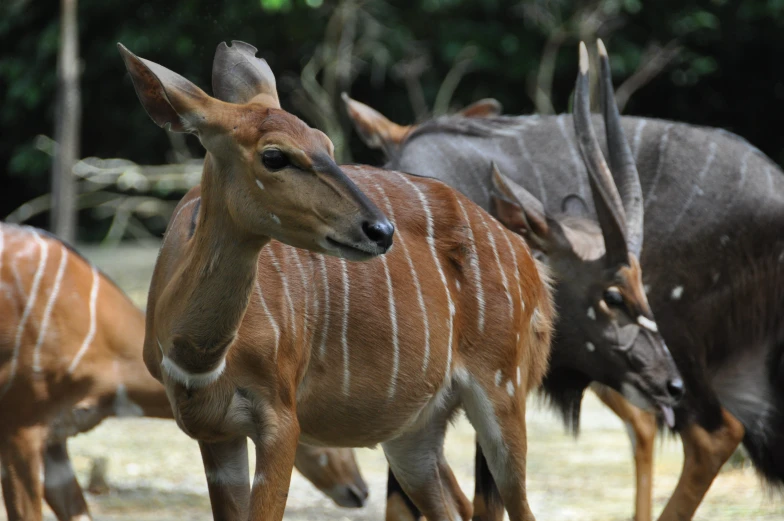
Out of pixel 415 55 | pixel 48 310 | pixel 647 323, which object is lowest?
pixel 415 55

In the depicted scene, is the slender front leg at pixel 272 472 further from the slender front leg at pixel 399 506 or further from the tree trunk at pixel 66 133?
the tree trunk at pixel 66 133

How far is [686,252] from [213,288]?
7.25 feet

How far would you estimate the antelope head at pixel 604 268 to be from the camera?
148 inches

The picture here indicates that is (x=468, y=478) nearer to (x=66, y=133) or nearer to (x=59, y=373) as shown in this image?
(x=59, y=373)

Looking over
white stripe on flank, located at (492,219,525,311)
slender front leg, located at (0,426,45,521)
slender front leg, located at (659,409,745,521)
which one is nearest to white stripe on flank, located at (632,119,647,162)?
slender front leg, located at (659,409,745,521)

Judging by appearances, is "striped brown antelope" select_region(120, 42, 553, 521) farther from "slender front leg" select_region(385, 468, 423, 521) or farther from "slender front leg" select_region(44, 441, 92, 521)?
"slender front leg" select_region(44, 441, 92, 521)

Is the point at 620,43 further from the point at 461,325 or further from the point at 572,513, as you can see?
the point at 461,325

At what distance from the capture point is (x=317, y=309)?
110 inches

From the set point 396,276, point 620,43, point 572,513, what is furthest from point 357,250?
point 620,43

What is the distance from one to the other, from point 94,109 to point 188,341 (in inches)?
348

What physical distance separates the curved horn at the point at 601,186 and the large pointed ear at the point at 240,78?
4.71ft

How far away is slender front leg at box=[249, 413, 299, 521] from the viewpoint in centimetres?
252

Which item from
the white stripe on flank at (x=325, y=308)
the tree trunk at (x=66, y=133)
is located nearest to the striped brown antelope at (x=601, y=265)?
the white stripe on flank at (x=325, y=308)

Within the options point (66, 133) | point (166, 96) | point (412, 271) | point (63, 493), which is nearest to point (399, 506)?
point (412, 271)
